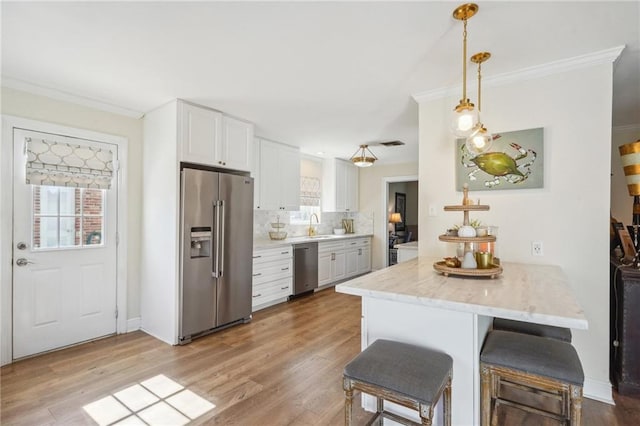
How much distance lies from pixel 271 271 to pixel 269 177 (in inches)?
55.9

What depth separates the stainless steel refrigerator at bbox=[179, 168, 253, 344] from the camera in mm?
3102

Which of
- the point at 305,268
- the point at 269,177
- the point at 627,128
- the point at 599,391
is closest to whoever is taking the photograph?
the point at 599,391

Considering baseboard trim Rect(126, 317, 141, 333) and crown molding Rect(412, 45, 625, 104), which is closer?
crown molding Rect(412, 45, 625, 104)

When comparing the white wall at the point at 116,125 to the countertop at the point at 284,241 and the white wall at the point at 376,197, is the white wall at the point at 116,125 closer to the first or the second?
the countertop at the point at 284,241

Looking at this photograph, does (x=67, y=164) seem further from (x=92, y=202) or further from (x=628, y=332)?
(x=628, y=332)

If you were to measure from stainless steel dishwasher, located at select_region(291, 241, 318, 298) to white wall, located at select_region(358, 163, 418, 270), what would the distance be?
78.8 inches

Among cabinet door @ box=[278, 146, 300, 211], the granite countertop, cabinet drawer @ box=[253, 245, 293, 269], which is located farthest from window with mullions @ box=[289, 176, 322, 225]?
the granite countertop

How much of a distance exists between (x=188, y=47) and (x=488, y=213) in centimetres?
266

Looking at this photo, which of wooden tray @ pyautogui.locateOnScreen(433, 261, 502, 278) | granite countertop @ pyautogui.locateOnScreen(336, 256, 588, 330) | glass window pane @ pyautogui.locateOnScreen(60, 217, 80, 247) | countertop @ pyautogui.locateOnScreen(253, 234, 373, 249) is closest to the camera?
granite countertop @ pyautogui.locateOnScreen(336, 256, 588, 330)

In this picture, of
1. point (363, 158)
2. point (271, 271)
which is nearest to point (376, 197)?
point (363, 158)

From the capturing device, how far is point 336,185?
610cm

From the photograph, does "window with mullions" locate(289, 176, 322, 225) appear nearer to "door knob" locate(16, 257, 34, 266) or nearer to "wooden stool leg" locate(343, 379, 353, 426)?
"door knob" locate(16, 257, 34, 266)

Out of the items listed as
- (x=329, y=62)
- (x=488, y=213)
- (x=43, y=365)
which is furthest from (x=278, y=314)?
(x=329, y=62)

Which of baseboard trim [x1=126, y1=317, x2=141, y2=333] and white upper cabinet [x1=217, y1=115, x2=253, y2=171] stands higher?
white upper cabinet [x1=217, y1=115, x2=253, y2=171]
